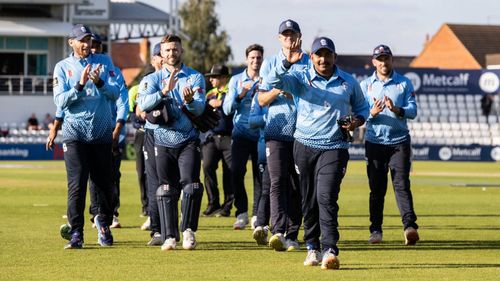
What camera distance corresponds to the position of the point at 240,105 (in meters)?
16.5

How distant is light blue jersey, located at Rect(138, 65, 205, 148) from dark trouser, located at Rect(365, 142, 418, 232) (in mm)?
2598

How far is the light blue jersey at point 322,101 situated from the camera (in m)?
12.0

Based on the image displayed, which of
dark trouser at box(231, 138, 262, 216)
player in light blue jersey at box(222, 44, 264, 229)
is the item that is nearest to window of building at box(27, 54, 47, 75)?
dark trouser at box(231, 138, 262, 216)

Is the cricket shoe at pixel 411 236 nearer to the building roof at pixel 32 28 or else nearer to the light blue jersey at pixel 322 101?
the light blue jersey at pixel 322 101

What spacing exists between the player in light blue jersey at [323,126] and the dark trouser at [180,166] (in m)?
1.60

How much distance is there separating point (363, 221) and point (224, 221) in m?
2.07

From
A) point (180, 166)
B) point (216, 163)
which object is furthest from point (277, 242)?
point (216, 163)

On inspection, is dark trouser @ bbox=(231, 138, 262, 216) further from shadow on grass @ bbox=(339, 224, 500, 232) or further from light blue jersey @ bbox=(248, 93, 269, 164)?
shadow on grass @ bbox=(339, 224, 500, 232)

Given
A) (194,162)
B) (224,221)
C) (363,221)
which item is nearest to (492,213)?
(363,221)

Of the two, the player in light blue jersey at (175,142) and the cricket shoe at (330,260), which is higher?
the player in light blue jersey at (175,142)

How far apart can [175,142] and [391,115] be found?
2.92 m

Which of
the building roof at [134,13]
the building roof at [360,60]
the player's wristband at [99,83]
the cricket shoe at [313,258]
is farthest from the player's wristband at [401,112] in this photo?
the building roof at [360,60]

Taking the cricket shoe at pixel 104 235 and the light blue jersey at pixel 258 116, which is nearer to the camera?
the cricket shoe at pixel 104 235

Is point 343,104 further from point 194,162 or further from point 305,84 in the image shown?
point 194,162
